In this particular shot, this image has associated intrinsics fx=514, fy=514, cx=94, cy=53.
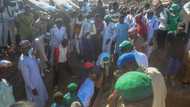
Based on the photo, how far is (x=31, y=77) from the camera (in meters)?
9.05

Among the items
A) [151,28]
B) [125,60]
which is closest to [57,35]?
[151,28]

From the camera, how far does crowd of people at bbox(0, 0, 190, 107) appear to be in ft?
26.4

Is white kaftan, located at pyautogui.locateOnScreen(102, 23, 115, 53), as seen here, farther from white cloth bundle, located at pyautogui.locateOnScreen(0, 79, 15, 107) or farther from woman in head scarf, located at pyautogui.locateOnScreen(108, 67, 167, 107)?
woman in head scarf, located at pyautogui.locateOnScreen(108, 67, 167, 107)

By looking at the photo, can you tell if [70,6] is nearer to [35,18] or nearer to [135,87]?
[35,18]

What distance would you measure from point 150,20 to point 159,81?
829 cm

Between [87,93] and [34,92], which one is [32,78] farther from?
[87,93]

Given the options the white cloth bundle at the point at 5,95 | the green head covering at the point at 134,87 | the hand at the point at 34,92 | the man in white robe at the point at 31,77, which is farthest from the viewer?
the hand at the point at 34,92

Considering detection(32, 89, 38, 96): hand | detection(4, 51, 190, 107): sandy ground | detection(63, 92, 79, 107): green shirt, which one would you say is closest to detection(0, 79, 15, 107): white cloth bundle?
detection(63, 92, 79, 107): green shirt

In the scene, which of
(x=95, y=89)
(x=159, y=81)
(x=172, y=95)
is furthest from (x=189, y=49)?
(x=159, y=81)

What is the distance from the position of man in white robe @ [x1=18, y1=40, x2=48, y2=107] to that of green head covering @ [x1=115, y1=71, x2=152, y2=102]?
5.86 metres

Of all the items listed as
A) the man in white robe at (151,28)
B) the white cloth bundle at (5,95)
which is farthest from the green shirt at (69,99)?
the man in white robe at (151,28)

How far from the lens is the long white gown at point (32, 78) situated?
347 inches

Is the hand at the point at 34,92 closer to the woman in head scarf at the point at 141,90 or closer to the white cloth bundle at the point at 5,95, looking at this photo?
the white cloth bundle at the point at 5,95

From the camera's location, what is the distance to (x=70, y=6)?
1698 centimetres
